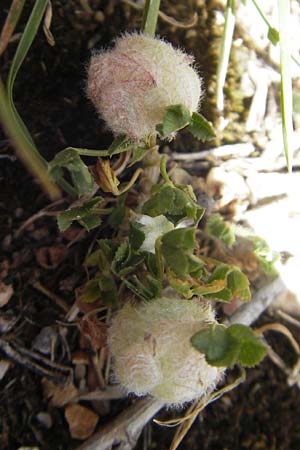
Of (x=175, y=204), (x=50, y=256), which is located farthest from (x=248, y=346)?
(x=50, y=256)

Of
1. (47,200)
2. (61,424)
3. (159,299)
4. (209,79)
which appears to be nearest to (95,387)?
(61,424)

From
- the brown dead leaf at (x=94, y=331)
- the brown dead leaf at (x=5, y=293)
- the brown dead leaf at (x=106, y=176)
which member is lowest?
the brown dead leaf at (x=94, y=331)

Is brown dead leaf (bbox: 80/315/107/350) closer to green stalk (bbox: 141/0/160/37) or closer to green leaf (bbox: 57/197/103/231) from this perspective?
green leaf (bbox: 57/197/103/231)

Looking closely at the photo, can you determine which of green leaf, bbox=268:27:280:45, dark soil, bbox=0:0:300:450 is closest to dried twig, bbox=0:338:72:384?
dark soil, bbox=0:0:300:450

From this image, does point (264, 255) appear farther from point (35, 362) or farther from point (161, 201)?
point (35, 362)

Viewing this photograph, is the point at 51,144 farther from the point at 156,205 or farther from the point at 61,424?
the point at 61,424

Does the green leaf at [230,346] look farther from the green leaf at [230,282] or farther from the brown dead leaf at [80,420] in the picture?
the brown dead leaf at [80,420]

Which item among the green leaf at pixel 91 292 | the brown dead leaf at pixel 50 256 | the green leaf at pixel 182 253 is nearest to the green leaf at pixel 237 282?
the green leaf at pixel 182 253
